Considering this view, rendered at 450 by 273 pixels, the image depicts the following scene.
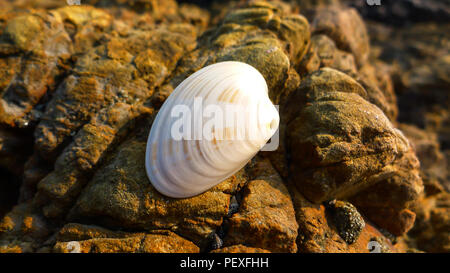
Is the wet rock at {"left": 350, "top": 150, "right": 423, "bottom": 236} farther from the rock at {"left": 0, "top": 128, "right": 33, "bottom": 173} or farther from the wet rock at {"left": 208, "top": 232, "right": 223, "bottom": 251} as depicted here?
the rock at {"left": 0, "top": 128, "right": 33, "bottom": 173}

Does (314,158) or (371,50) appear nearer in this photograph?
(314,158)

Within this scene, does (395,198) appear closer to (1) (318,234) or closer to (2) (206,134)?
(1) (318,234)

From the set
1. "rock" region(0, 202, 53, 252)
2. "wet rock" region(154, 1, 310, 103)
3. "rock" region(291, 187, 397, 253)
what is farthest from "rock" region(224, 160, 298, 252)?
"rock" region(0, 202, 53, 252)

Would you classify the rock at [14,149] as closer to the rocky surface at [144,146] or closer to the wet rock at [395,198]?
the rocky surface at [144,146]

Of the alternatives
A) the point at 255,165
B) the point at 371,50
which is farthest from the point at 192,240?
the point at 371,50

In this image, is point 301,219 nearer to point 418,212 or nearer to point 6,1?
point 418,212

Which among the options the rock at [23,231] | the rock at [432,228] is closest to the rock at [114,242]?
the rock at [23,231]

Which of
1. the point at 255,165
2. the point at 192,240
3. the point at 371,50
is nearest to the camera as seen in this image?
the point at 192,240
